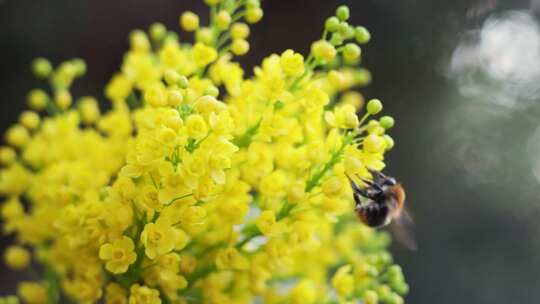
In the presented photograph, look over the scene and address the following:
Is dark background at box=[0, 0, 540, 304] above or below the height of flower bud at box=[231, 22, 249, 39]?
above

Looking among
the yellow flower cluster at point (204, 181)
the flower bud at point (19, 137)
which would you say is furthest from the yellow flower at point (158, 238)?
the flower bud at point (19, 137)

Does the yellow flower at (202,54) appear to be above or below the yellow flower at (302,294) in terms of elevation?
above

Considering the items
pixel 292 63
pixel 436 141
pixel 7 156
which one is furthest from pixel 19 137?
pixel 436 141

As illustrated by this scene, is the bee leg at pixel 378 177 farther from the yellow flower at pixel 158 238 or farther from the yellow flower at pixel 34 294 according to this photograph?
the yellow flower at pixel 34 294

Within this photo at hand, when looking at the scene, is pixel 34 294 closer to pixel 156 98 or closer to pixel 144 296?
pixel 144 296

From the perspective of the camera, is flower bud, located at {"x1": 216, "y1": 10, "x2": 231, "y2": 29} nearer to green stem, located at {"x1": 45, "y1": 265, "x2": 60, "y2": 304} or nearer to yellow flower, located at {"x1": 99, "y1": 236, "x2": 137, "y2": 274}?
yellow flower, located at {"x1": 99, "y1": 236, "x2": 137, "y2": 274}

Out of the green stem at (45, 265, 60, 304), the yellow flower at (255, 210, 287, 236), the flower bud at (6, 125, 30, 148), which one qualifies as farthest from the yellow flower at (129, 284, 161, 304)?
the flower bud at (6, 125, 30, 148)
